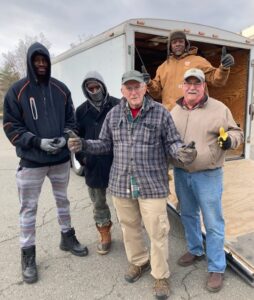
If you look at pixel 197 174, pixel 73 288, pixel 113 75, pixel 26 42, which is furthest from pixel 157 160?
pixel 26 42

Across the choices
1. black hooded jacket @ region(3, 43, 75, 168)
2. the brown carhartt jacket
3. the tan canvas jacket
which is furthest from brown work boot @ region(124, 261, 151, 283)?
the brown carhartt jacket

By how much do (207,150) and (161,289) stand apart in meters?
1.28

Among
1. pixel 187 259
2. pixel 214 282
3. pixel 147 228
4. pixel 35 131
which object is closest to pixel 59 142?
pixel 35 131

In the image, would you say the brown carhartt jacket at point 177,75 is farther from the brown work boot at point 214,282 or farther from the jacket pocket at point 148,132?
the brown work boot at point 214,282

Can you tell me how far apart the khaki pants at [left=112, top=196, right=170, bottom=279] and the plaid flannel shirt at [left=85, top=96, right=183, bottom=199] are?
0.10 metres

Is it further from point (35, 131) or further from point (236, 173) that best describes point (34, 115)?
point (236, 173)

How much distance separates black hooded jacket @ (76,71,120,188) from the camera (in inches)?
122

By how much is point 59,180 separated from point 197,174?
1.40 m

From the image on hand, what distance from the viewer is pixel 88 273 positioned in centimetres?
309

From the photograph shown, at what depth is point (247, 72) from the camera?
5242 millimetres

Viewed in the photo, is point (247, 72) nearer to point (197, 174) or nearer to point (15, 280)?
point (197, 174)

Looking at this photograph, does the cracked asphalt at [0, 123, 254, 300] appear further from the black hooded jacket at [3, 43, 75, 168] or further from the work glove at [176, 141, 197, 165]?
the work glove at [176, 141, 197, 165]

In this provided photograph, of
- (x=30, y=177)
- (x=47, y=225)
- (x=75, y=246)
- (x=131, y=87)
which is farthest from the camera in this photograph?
(x=47, y=225)

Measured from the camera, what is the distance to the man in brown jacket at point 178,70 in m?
3.64
